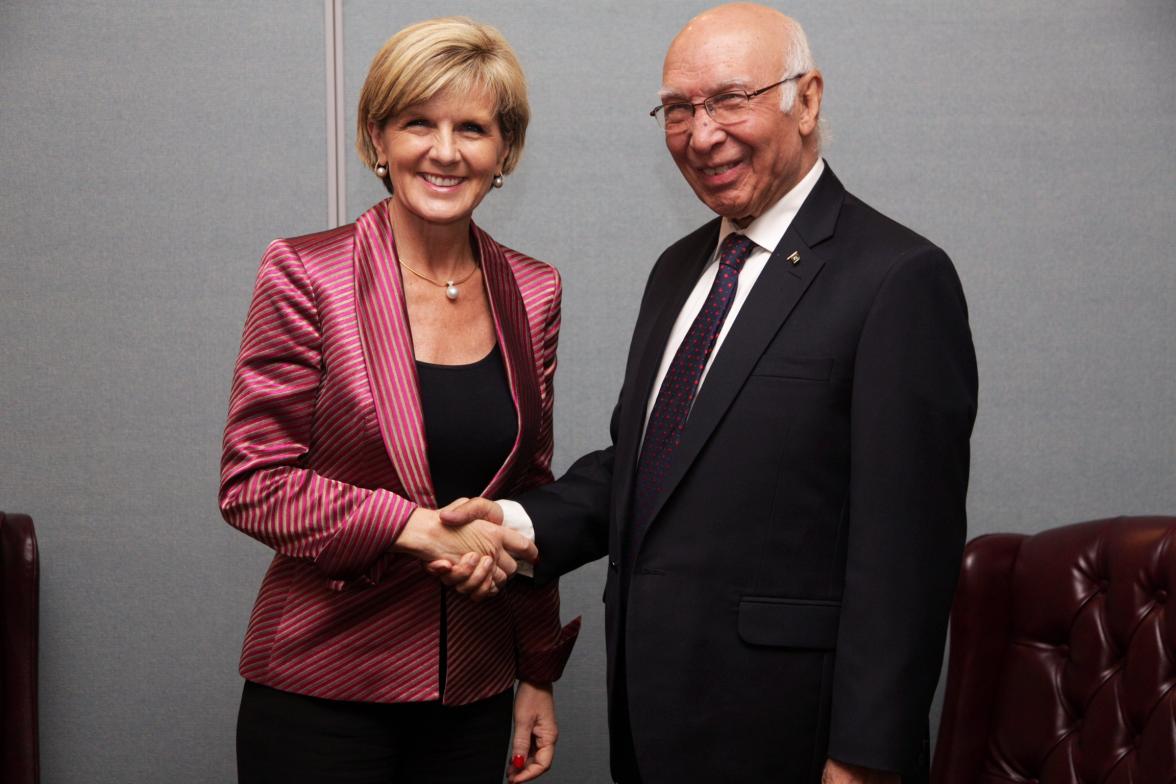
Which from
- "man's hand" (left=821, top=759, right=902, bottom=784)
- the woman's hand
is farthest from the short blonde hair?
"man's hand" (left=821, top=759, right=902, bottom=784)

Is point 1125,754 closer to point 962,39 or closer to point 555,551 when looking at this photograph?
point 555,551

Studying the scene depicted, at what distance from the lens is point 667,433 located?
167 centimetres

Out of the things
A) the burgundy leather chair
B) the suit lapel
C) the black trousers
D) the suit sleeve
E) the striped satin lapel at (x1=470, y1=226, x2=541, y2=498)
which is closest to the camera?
the suit sleeve

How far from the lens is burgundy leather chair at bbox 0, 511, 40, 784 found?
89.8 inches

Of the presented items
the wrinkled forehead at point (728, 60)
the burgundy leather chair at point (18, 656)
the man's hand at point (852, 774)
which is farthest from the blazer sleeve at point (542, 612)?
the burgundy leather chair at point (18, 656)

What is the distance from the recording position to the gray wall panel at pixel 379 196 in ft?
8.36

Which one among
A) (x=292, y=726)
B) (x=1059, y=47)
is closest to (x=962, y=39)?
(x=1059, y=47)

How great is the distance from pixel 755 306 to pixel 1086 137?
1426mm

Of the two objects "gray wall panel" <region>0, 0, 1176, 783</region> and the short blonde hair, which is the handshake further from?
"gray wall panel" <region>0, 0, 1176, 783</region>

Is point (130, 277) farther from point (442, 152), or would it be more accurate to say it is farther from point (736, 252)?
point (736, 252)

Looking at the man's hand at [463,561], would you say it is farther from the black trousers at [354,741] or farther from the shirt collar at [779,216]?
the shirt collar at [779,216]

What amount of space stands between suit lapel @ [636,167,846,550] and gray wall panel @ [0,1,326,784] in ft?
4.25

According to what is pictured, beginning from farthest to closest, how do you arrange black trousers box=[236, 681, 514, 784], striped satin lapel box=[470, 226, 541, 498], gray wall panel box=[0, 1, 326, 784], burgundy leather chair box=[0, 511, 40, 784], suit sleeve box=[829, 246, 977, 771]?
gray wall panel box=[0, 1, 326, 784], burgundy leather chair box=[0, 511, 40, 784], striped satin lapel box=[470, 226, 541, 498], black trousers box=[236, 681, 514, 784], suit sleeve box=[829, 246, 977, 771]

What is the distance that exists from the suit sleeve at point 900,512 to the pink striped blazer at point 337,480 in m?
0.55
